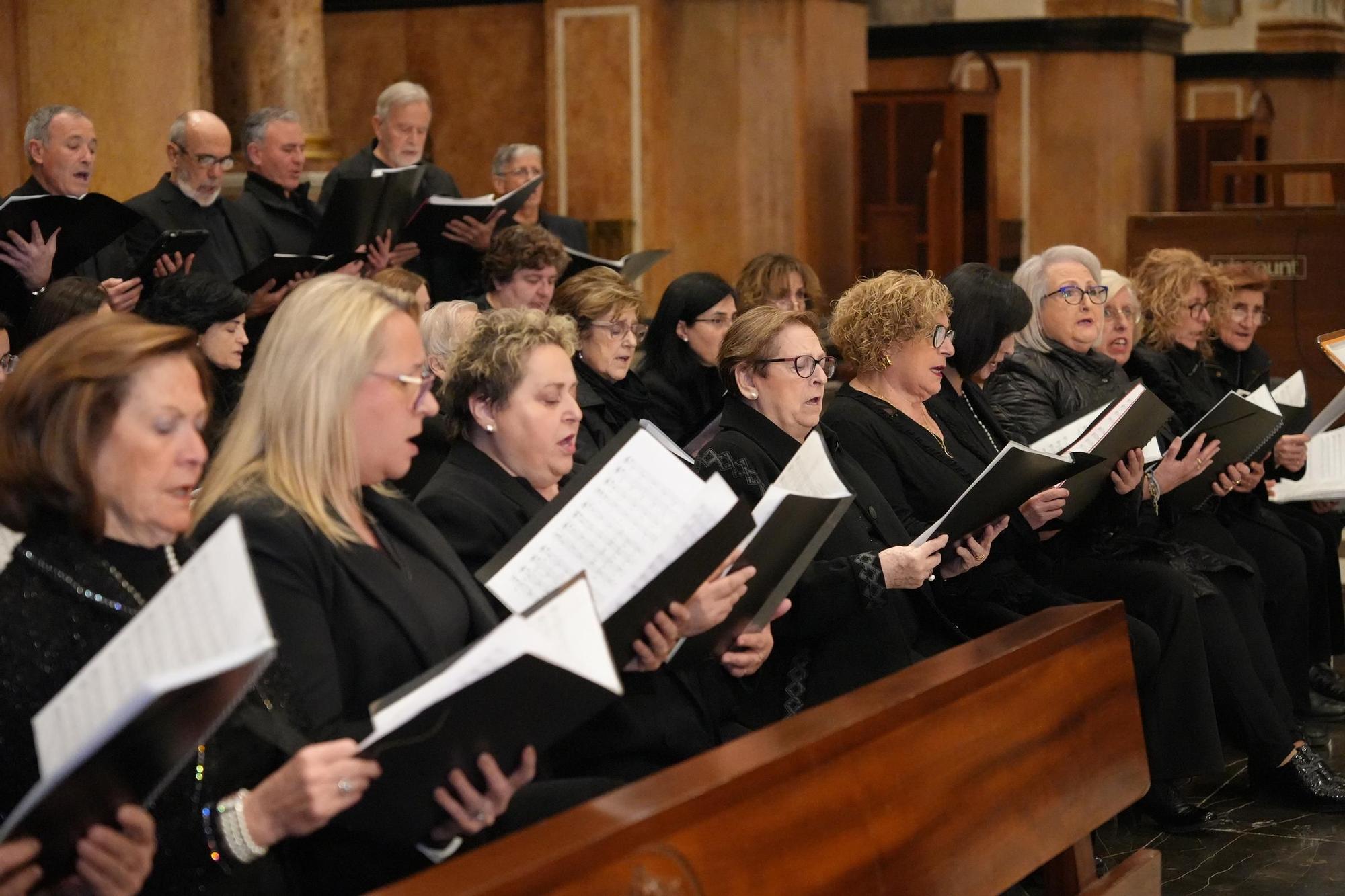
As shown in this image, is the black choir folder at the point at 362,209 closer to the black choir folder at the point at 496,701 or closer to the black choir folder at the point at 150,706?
the black choir folder at the point at 496,701

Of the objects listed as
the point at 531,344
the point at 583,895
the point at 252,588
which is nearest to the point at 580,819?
the point at 583,895

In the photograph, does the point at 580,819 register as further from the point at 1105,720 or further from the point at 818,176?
the point at 818,176

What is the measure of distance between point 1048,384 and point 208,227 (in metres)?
3.01

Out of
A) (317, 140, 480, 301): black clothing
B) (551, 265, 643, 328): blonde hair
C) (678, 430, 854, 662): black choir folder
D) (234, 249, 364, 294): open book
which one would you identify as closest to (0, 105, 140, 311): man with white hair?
(234, 249, 364, 294): open book

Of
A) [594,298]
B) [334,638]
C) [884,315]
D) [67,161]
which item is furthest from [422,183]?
[334,638]

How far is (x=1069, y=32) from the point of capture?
40.2 ft

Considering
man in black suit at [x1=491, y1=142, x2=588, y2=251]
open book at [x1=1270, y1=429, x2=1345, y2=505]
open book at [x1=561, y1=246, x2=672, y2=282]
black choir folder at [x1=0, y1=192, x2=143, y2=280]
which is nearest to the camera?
black choir folder at [x1=0, y1=192, x2=143, y2=280]

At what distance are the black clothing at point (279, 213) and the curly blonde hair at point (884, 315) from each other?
8.38 feet

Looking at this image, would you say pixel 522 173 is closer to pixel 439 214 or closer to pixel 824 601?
pixel 439 214

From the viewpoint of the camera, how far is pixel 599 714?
324cm

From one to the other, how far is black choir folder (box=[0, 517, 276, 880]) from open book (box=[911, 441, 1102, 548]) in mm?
→ 2013

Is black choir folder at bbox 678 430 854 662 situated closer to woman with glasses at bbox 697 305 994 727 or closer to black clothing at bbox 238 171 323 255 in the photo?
woman with glasses at bbox 697 305 994 727

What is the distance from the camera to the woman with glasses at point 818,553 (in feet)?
12.3

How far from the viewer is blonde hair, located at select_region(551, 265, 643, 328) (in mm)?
5328
